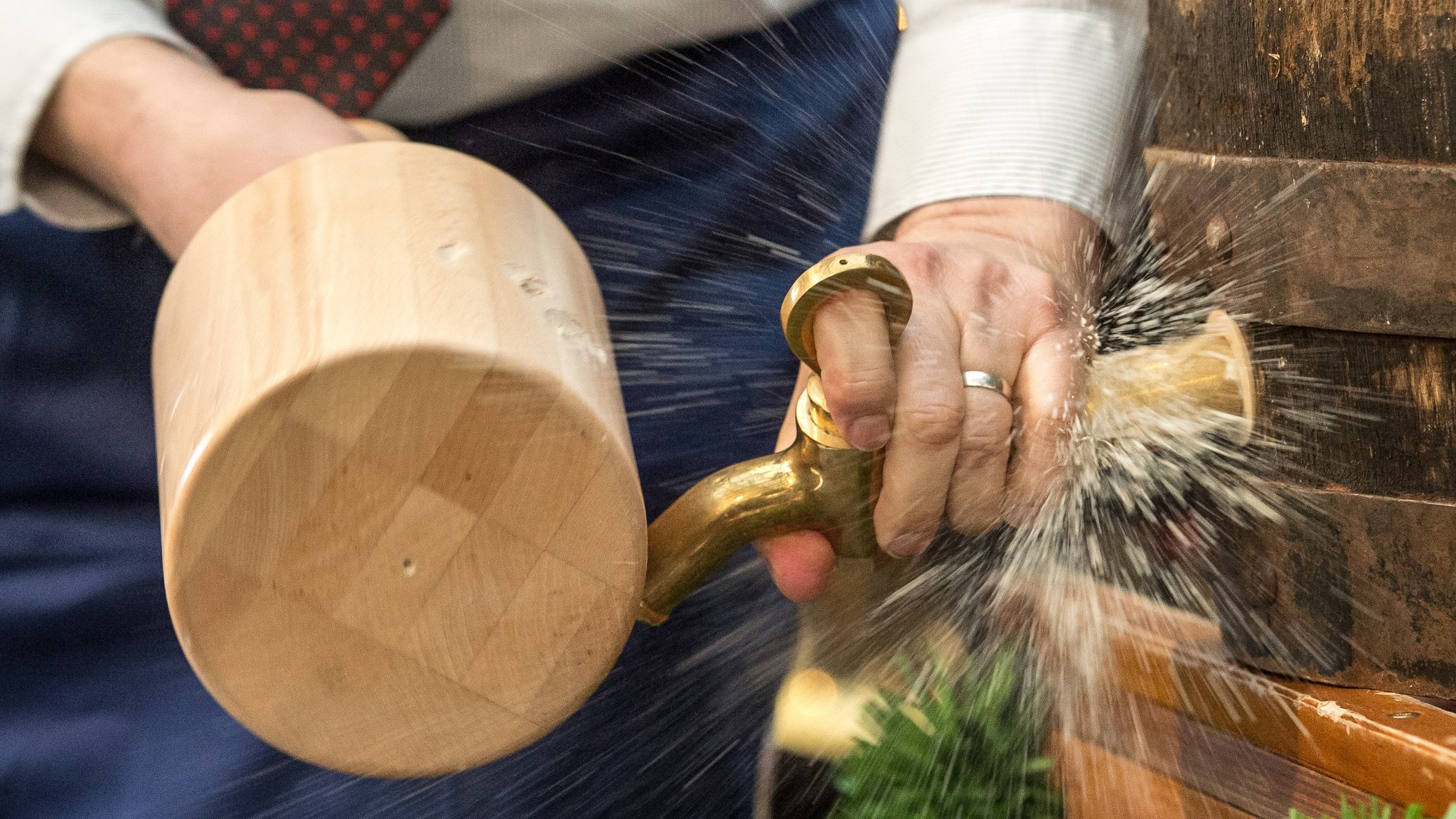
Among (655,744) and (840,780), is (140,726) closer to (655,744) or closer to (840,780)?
(655,744)

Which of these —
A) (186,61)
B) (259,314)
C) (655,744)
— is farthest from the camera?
(655,744)

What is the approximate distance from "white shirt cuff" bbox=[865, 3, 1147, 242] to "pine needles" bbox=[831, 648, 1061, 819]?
1.05 feet

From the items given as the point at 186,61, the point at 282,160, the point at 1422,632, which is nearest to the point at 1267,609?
the point at 1422,632

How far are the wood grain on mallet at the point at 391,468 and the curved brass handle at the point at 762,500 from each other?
0.04 meters

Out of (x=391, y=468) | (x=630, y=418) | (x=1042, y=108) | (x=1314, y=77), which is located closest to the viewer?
(x=391, y=468)

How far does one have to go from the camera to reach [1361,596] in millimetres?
519

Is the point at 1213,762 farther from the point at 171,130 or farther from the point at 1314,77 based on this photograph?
the point at 171,130

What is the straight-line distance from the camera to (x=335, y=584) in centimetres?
43

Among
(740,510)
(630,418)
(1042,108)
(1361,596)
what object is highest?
(1042,108)

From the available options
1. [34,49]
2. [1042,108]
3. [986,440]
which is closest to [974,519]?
[986,440]

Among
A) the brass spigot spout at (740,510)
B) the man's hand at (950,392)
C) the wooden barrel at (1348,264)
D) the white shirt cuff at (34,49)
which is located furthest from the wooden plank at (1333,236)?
the white shirt cuff at (34,49)

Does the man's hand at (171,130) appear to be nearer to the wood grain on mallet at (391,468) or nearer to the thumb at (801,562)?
the wood grain on mallet at (391,468)

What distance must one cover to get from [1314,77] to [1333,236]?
8 centimetres

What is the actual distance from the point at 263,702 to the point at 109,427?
15.6 inches
